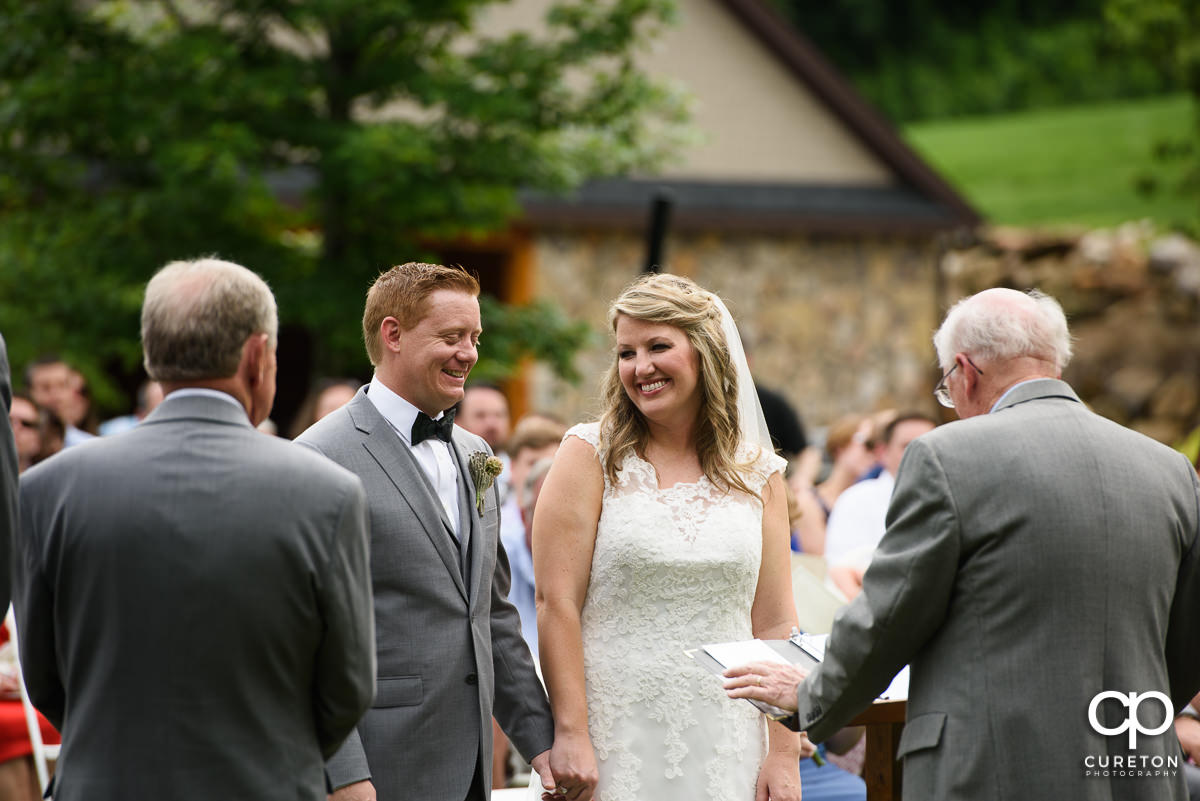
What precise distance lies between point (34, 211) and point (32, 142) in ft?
2.23

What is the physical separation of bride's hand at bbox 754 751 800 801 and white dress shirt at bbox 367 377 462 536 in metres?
1.18

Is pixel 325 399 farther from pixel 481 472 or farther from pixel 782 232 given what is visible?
pixel 782 232

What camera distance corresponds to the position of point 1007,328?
11.6ft

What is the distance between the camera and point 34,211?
9.55m

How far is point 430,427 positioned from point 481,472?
21 centimetres

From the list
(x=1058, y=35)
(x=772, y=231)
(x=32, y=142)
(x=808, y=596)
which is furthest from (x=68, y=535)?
(x=1058, y=35)

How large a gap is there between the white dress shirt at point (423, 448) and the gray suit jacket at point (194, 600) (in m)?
0.96

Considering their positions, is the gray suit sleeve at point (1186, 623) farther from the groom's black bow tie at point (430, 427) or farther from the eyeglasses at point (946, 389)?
the groom's black bow tie at point (430, 427)

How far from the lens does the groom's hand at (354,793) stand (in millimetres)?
3385

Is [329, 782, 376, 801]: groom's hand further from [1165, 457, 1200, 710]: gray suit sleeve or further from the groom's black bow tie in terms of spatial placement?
[1165, 457, 1200, 710]: gray suit sleeve

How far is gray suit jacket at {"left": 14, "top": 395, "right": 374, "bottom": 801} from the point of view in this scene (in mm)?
2783

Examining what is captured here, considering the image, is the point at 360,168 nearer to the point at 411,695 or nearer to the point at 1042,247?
the point at 411,695

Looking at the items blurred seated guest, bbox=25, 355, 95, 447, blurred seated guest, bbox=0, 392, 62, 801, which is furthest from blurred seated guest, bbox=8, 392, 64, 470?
blurred seated guest, bbox=0, 392, 62, 801

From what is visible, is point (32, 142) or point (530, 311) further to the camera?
point (530, 311)
